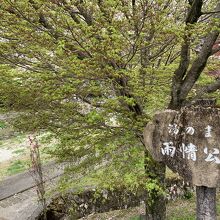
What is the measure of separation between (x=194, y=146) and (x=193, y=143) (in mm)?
32

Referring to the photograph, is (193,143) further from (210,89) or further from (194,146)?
(210,89)

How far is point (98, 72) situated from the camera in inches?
152

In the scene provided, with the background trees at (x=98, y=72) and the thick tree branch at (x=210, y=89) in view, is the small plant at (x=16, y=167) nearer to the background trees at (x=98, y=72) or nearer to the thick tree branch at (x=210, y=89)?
the background trees at (x=98, y=72)

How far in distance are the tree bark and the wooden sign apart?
14.2 inches

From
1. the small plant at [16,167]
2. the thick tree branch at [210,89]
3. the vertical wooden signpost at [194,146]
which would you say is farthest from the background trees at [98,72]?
the small plant at [16,167]

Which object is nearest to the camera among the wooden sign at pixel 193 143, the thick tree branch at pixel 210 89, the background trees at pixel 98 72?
the wooden sign at pixel 193 143

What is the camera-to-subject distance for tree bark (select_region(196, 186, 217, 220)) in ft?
11.7

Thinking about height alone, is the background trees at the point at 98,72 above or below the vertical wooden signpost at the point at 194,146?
A: above

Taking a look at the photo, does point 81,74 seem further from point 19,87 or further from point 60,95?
point 19,87

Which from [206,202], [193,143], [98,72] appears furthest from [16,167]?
[193,143]

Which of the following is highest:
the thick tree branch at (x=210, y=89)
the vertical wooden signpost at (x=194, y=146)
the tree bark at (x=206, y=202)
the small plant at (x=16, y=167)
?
the thick tree branch at (x=210, y=89)

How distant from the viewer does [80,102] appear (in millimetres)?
4984

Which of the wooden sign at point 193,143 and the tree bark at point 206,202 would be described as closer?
the wooden sign at point 193,143

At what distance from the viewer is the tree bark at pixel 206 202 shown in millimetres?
3568
